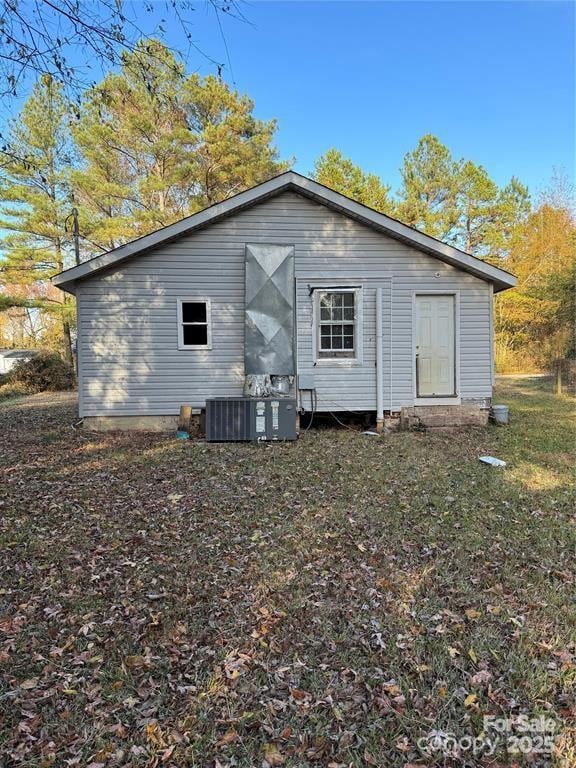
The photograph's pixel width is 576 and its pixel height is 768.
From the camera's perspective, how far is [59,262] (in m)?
19.7

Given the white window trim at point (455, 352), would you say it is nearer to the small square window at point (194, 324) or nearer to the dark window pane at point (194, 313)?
the small square window at point (194, 324)

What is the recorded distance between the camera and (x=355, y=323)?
9039mm

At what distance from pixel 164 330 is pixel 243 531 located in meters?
5.63

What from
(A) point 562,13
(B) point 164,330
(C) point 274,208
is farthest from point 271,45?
(A) point 562,13

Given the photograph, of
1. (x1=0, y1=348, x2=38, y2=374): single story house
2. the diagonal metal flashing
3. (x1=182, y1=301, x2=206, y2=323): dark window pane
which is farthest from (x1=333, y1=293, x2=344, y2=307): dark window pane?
(x1=0, y1=348, x2=38, y2=374): single story house

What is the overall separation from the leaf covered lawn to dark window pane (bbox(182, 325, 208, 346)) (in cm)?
377

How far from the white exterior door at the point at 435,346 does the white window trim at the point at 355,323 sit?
123 cm

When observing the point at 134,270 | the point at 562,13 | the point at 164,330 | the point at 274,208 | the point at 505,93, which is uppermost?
the point at 505,93

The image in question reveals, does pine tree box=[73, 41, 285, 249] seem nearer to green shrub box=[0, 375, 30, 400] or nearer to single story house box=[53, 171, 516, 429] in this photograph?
green shrub box=[0, 375, 30, 400]

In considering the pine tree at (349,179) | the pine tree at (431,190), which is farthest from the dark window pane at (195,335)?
the pine tree at (431,190)

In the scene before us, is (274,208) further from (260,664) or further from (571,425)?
(260,664)

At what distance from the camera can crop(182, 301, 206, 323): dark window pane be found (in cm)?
896

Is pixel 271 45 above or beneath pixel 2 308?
above

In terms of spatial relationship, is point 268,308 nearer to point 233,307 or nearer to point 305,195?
point 233,307
